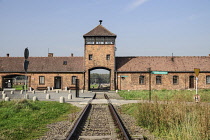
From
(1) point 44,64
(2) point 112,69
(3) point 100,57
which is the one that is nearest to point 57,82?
(1) point 44,64

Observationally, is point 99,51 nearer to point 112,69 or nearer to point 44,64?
point 112,69

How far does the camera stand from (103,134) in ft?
23.9

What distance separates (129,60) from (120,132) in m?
31.2

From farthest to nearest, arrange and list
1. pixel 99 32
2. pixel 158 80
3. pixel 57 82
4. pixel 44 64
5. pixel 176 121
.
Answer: pixel 44 64 < pixel 57 82 < pixel 158 80 < pixel 99 32 < pixel 176 121

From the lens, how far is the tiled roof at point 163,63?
3634 cm

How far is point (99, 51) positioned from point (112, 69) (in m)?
3.32

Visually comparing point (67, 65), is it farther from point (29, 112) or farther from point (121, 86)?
point (29, 112)

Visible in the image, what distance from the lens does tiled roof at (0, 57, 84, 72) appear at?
37625 millimetres

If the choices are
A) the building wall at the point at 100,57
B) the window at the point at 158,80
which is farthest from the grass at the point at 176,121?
the window at the point at 158,80

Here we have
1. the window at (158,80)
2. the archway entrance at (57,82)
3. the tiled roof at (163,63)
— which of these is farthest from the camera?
the archway entrance at (57,82)

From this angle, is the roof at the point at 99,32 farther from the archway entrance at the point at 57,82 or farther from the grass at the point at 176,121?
the grass at the point at 176,121

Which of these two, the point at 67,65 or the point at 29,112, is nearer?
the point at 29,112

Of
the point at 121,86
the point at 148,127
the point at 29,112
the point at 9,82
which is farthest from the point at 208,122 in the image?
the point at 9,82

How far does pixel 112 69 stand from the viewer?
35.5m
